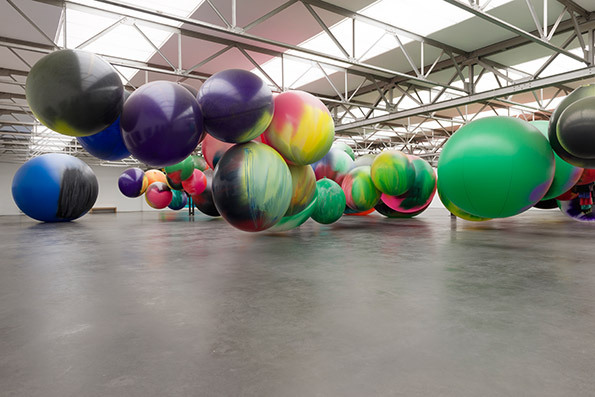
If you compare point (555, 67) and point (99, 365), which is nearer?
point (99, 365)

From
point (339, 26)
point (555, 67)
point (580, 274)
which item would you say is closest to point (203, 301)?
point (580, 274)

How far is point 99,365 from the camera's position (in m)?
1.39

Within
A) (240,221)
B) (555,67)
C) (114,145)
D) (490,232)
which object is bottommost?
(490,232)

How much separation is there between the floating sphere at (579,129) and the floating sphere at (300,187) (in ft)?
8.44

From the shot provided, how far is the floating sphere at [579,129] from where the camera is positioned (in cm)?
338

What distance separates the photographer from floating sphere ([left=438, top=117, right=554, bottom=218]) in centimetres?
357

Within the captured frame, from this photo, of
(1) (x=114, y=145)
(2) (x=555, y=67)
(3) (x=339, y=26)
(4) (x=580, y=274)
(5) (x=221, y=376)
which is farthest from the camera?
(2) (x=555, y=67)

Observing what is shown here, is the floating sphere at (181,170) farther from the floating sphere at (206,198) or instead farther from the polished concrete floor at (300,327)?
the polished concrete floor at (300,327)

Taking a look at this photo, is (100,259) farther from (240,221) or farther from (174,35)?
(174,35)

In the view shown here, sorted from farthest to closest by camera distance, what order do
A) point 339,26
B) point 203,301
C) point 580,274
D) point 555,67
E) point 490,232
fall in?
point 555,67
point 339,26
point 490,232
point 580,274
point 203,301

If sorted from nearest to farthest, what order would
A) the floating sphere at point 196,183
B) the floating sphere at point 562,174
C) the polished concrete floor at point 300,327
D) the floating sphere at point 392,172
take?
the polished concrete floor at point 300,327 < the floating sphere at point 562,174 < the floating sphere at point 392,172 < the floating sphere at point 196,183

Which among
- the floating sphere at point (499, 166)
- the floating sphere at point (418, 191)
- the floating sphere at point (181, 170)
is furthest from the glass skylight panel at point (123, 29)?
the floating sphere at point (418, 191)

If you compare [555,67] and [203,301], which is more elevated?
[555,67]

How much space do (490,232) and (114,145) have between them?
222 inches
